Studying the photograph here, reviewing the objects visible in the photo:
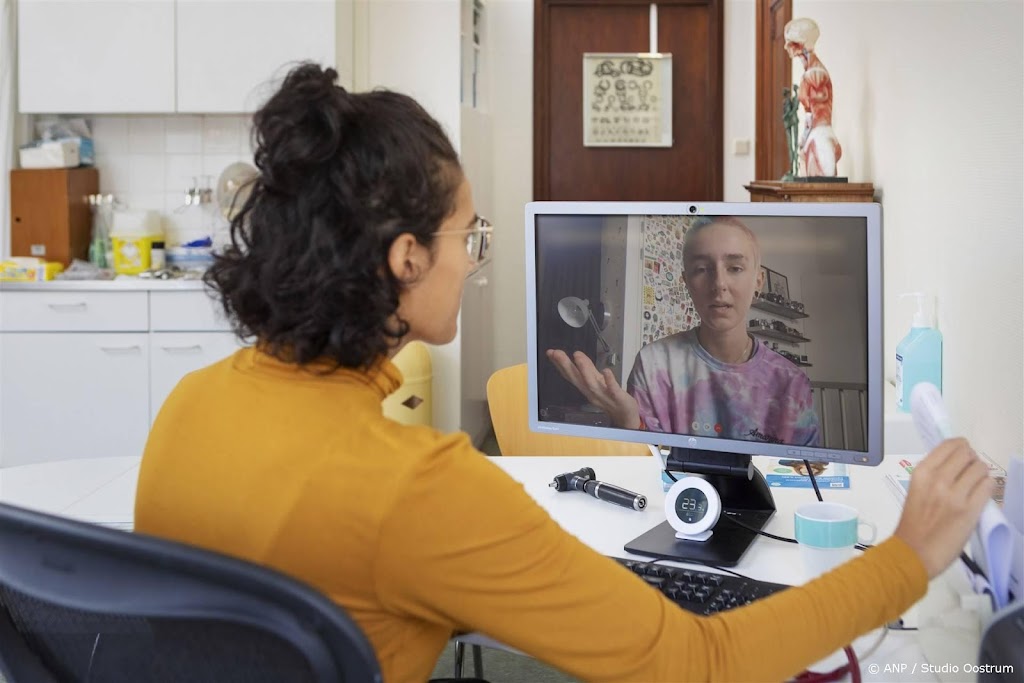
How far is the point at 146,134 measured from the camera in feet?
15.2

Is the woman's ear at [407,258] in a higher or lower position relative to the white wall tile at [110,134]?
lower

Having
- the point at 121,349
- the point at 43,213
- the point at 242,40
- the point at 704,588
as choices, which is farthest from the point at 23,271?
the point at 704,588

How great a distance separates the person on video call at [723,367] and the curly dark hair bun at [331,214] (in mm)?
682

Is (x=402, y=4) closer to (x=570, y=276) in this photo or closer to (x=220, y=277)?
(x=570, y=276)

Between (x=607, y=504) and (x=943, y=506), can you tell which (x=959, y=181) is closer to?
(x=607, y=504)

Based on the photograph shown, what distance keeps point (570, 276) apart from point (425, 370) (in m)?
2.71

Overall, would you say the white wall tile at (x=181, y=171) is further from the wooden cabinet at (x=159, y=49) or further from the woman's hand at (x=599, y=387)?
the woman's hand at (x=599, y=387)

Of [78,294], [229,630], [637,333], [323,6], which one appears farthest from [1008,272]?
[78,294]

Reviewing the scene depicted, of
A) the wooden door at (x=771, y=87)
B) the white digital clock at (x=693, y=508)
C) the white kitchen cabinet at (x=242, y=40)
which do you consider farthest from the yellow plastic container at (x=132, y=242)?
the white digital clock at (x=693, y=508)

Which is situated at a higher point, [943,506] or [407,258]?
[407,258]

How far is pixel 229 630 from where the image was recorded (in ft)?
2.66

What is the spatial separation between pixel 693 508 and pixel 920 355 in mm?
1022

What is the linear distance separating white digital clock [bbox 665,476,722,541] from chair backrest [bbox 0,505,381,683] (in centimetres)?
89

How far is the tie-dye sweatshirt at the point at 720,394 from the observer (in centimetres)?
162
